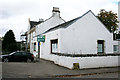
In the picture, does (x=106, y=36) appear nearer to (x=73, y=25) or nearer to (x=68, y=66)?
(x=73, y=25)

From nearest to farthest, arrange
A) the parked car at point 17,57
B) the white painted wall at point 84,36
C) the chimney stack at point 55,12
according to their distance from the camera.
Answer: the white painted wall at point 84,36 < the parked car at point 17,57 < the chimney stack at point 55,12

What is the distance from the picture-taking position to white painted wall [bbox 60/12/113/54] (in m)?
14.3

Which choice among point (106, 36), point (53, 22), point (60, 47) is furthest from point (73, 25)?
point (53, 22)

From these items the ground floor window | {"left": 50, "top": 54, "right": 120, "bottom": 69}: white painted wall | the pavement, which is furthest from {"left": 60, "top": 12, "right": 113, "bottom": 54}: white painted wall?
the pavement

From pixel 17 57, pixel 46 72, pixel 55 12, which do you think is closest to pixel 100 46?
pixel 46 72

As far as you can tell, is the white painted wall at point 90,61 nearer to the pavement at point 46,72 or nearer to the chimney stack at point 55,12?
the pavement at point 46,72

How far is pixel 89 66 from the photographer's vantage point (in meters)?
11.4

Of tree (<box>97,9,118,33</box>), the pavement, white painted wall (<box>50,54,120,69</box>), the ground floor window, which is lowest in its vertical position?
the pavement

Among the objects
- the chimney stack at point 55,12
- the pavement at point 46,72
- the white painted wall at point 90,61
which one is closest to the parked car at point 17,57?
the pavement at point 46,72

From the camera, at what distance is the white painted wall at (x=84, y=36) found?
1430 centimetres

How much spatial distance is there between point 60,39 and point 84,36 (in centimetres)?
322

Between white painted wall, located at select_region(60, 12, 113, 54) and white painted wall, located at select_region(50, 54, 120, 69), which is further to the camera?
white painted wall, located at select_region(60, 12, 113, 54)

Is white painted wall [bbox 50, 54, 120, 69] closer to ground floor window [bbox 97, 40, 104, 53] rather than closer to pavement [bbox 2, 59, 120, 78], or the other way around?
pavement [bbox 2, 59, 120, 78]

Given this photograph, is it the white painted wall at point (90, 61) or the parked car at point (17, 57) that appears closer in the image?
the white painted wall at point (90, 61)
